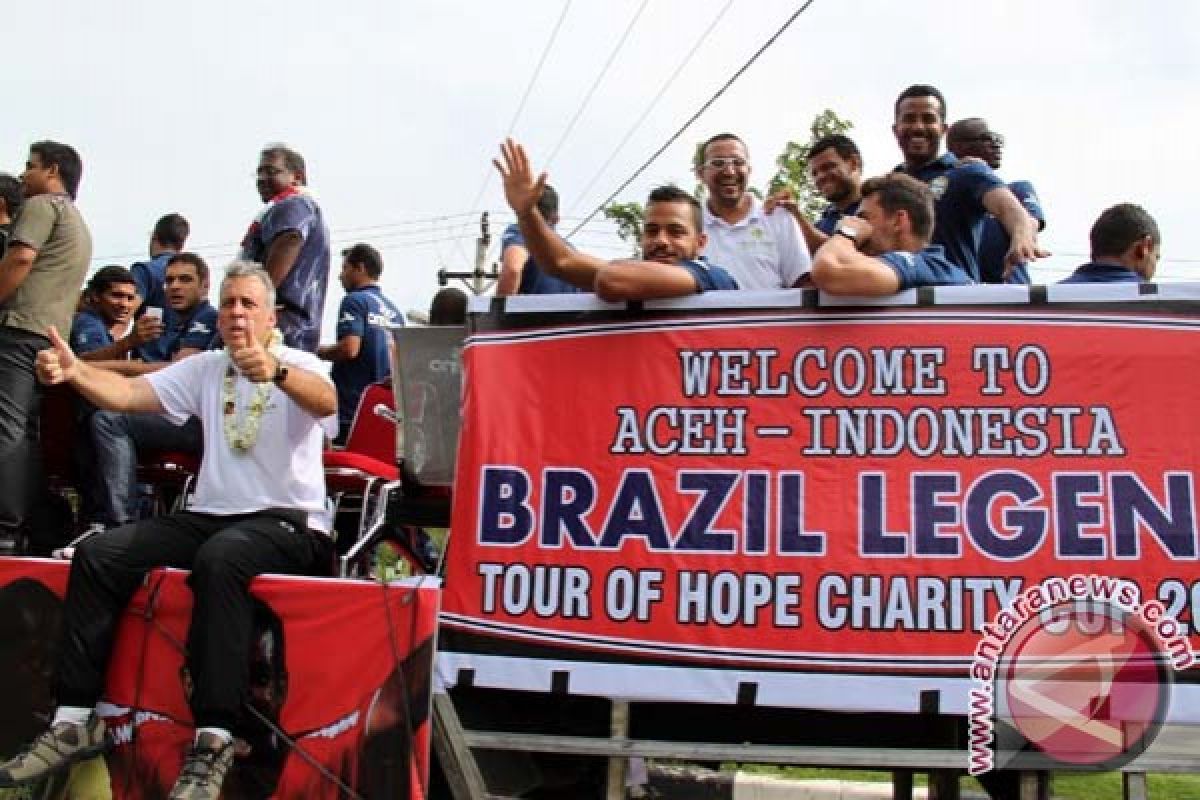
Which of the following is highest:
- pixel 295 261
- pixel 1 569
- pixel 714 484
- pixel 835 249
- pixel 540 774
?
pixel 295 261

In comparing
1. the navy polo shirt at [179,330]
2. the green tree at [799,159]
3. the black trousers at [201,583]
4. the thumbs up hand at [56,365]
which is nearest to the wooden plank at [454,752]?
the black trousers at [201,583]

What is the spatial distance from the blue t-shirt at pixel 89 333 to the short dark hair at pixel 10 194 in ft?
2.18

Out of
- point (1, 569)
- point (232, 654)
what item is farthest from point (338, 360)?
point (232, 654)

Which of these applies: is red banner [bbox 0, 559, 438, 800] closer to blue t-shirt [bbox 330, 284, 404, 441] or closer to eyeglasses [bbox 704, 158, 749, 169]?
blue t-shirt [bbox 330, 284, 404, 441]

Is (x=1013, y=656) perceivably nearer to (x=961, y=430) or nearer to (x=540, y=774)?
(x=961, y=430)

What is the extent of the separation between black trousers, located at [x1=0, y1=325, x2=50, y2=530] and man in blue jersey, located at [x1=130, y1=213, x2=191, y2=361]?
30.3 inches

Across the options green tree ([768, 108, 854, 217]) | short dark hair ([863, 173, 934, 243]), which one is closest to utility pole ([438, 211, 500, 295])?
green tree ([768, 108, 854, 217])

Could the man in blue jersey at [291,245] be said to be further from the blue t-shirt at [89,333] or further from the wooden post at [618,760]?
the wooden post at [618,760]

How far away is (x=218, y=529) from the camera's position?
4164 mm

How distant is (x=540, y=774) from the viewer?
3.89m

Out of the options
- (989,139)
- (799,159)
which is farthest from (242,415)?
(799,159)

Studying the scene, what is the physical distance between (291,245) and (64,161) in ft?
3.78

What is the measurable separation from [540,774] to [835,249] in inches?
78.8

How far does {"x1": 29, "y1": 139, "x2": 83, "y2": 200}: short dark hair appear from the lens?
17.8 feet
